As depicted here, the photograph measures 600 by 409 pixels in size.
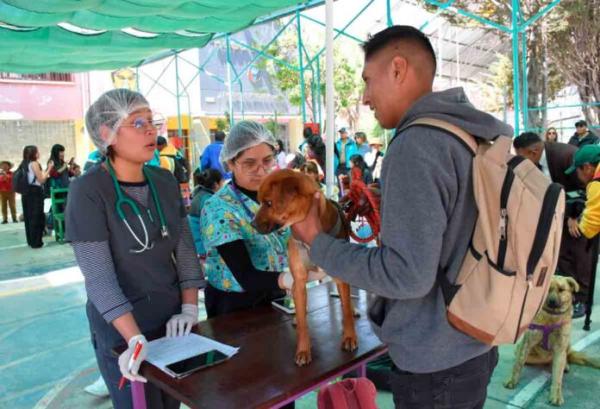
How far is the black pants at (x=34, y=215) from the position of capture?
372 inches

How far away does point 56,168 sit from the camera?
9828 millimetres

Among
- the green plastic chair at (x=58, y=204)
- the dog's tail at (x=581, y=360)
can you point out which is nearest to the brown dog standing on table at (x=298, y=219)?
the dog's tail at (x=581, y=360)

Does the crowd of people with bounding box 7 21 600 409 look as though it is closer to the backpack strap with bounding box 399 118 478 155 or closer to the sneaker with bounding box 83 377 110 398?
the backpack strap with bounding box 399 118 478 155

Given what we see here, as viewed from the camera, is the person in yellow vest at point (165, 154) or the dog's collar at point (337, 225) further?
the person in yellow vest at point (165, 154)

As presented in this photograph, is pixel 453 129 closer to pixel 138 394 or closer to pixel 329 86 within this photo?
pixel 138 394

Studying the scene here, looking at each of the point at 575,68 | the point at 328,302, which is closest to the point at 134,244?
the point at 328,302

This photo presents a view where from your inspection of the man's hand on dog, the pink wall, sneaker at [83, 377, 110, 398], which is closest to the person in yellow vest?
sneaker at [83, 377, 110, 398]

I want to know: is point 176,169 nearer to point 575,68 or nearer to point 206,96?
point 575,68

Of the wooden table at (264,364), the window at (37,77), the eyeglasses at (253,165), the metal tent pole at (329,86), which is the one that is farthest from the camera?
the window at (37,77)

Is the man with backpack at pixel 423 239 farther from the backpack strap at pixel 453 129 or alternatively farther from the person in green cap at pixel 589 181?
the person in green cap at pixel 589 181

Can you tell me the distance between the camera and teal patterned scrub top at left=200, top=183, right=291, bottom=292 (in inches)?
87.8

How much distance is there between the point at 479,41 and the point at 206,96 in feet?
62.8

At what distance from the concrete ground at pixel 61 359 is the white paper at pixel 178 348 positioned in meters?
1.79

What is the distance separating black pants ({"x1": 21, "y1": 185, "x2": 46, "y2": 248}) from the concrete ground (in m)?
2.34
